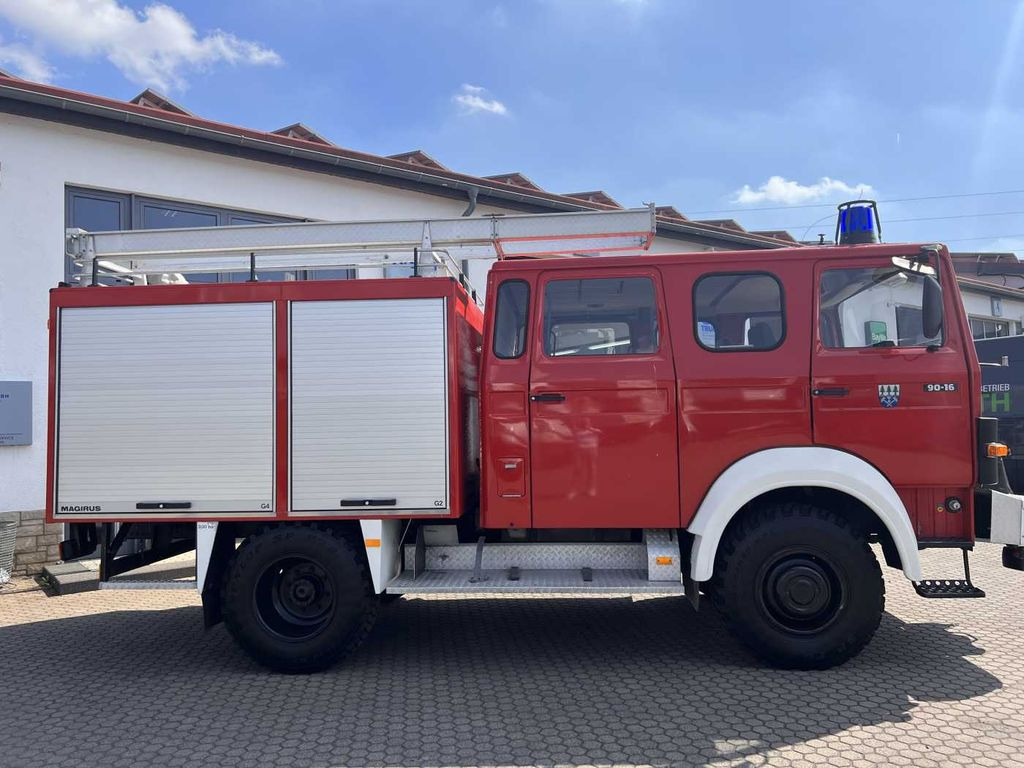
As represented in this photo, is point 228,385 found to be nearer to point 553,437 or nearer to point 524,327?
point 524,327

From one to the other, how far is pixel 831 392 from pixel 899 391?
41 centimetres

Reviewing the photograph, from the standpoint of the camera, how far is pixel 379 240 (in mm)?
5207

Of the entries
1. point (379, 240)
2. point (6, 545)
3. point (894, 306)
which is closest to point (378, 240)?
point (379, 240)

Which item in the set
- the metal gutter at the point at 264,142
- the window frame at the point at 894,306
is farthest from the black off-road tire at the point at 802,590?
the metal gutter at the point at 264,142

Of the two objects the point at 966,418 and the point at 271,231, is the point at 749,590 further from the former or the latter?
the point at 271,231

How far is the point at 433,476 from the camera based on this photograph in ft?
15.2

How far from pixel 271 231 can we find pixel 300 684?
3.10m

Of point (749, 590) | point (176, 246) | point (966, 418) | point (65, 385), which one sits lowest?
point (749, 590)

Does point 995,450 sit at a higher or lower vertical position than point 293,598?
higher

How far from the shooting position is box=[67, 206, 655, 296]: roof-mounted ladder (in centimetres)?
505

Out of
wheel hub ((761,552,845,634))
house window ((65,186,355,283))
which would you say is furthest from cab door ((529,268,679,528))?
house window ((65,186,355,283))

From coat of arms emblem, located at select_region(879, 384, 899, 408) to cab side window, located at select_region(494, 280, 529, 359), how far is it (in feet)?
7.39

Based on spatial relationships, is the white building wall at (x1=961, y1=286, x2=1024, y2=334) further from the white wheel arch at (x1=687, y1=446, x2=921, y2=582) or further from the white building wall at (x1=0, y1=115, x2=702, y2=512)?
the white building wall at (x1=0, y1=115, x2=702, y2=512)

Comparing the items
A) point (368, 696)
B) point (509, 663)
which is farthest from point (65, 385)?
point (509, 663)
